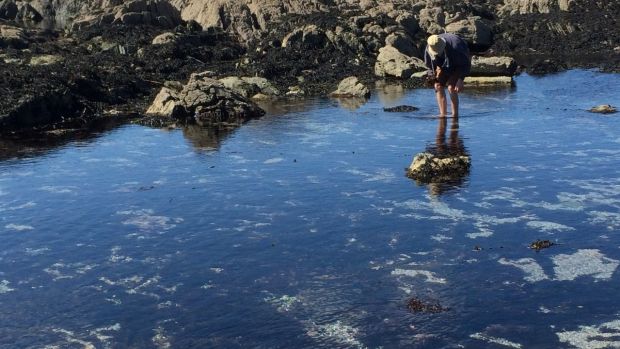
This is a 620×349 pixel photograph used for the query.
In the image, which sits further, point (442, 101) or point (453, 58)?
point (442, 101)

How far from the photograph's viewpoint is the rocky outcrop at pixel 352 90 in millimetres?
34250

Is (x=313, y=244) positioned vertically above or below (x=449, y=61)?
below

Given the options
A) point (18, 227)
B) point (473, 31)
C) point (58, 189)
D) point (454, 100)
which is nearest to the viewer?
point (18, 227)

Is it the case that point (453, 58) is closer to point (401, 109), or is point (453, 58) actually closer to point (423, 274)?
point (401, 109)

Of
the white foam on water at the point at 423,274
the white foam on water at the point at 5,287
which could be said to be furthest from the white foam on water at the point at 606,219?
the white foam on water at the point at 5,287

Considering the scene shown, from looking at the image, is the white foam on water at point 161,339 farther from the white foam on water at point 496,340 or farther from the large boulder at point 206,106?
the large boulder at point 206,106

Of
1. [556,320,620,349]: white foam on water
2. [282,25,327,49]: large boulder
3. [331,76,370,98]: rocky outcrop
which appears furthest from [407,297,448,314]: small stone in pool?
[282,25,327,49]: large boulder

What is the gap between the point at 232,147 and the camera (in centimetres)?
2278

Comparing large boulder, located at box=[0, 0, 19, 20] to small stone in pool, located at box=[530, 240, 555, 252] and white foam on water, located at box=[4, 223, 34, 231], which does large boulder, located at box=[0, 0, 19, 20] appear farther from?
small stone in pool, located at box=[530, 240, 555, 252]

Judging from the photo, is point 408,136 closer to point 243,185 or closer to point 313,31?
point 243,185

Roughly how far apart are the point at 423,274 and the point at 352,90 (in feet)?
77.4

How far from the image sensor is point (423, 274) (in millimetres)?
11695

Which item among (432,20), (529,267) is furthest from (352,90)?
(432,20)

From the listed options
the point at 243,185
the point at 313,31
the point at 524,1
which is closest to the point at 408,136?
the point at 243,185
